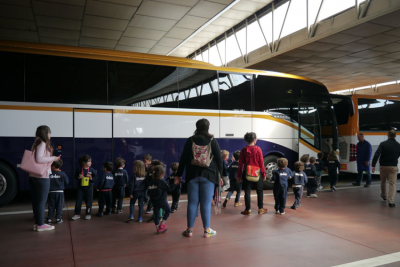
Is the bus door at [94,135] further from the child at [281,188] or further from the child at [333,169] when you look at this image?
the child at [333,169]

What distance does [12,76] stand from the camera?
664 cm

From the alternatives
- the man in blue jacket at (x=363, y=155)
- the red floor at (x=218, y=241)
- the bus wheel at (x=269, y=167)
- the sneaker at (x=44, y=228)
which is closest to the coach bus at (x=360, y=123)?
the man in blue jacket at (x=363, y=155)

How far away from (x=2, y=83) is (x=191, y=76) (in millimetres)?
4257

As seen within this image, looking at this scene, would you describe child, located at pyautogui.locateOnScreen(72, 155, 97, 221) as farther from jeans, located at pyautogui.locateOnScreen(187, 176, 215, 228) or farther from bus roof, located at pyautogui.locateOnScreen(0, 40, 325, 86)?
bus roof, located at pyautogui.locateOnScreen(0, 40, 325, 86)

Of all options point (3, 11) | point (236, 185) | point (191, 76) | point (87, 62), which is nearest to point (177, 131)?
point (191, 76)

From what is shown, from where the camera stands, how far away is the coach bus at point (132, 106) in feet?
22.1

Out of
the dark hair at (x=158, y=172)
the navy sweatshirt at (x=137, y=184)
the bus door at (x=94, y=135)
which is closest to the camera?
the dark hair at (x=158, y=172)

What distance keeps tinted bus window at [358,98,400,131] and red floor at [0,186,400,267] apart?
5466 millimetres

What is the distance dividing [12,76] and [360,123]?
10.4 meters

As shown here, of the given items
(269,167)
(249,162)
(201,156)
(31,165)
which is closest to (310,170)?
(269,167)

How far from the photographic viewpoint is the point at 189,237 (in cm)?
470

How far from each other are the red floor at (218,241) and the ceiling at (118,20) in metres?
8.95

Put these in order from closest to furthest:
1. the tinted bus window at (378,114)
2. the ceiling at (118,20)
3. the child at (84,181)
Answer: the child at (84,181) → the tinted bus window at (378,114) → the ceiling at (118,20)

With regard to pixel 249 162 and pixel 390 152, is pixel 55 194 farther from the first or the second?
pixel 390 152
